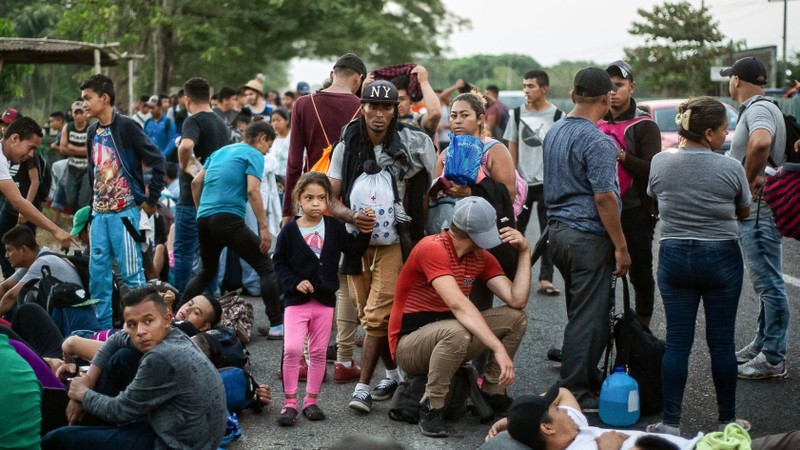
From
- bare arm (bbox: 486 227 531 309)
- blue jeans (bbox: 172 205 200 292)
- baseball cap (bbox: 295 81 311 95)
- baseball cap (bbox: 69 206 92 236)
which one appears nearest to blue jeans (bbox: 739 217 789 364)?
bare arm (bbox: 486 227 531 309)

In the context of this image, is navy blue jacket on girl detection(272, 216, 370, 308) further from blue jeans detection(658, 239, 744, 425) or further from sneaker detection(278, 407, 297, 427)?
blue jeans detection(658, 239, 744, 425)

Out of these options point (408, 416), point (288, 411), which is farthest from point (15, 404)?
point (408, 416)

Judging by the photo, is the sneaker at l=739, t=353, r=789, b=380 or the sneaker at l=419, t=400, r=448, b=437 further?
the sneaker at l=739, t=353, r=789, b=380

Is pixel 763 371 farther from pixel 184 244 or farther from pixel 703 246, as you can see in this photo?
pixel 184 244

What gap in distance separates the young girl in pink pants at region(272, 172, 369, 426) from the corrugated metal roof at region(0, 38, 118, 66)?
9.41 metres

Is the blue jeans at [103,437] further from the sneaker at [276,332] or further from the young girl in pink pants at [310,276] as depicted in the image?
the sneaker at [276,332]

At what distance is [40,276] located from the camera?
760 centimetres

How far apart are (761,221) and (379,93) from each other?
2675 millimetres

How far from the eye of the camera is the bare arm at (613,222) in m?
6.15

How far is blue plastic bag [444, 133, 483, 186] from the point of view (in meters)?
6.70

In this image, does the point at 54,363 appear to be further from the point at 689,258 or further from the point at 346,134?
the point at 689,258

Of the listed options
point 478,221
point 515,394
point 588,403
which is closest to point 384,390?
point 515,394

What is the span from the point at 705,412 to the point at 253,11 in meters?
33.9

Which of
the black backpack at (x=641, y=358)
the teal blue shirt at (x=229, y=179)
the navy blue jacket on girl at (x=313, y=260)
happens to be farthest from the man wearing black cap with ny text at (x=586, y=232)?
the teal blue shirt at (x=229, y=179)
